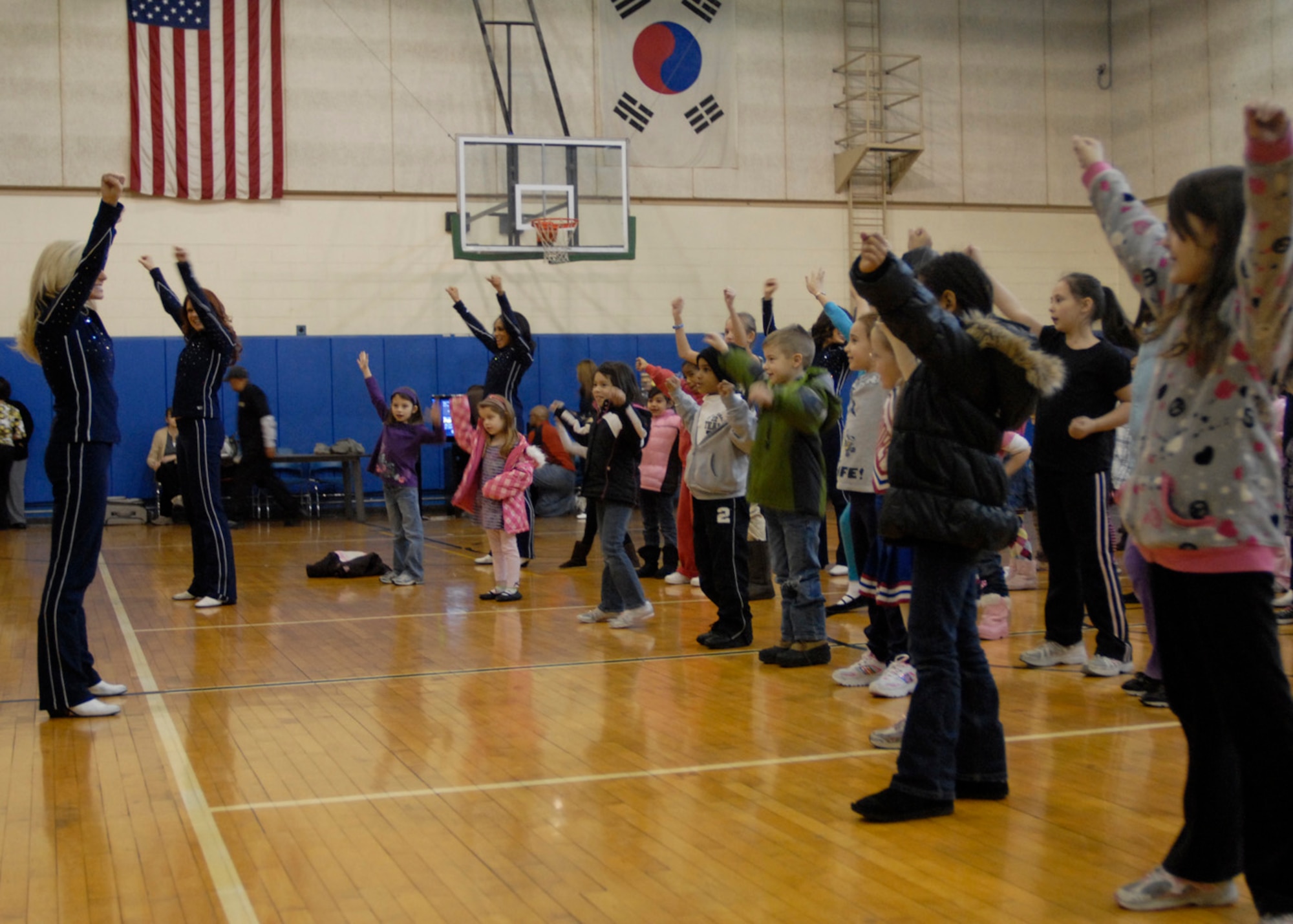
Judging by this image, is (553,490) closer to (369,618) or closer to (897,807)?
(369,618)

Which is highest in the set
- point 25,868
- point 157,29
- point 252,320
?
point 157,29

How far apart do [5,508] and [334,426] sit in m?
3.79

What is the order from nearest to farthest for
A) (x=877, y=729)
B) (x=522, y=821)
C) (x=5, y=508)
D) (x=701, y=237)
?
(x=522, y=821) → (x=877, y=729) → (x=5, y=508) → (x=701, y=237)

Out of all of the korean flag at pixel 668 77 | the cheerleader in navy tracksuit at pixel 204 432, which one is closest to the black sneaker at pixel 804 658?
the cheerleader in navy tracksuit at pixel 204 432

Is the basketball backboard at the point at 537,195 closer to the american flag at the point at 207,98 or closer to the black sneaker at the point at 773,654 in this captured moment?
the american flag at the point at 207,98

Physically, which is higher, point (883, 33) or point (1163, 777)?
point (883, 33)

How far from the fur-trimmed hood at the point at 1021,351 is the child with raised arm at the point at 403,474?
5704 millimetres

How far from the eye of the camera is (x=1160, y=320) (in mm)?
2574

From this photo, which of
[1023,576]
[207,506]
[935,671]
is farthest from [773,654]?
[207,506]

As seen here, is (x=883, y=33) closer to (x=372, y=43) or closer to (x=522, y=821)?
(x=372, y=43)

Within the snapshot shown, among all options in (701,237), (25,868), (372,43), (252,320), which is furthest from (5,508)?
(25,868)

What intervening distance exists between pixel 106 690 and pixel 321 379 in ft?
35.1

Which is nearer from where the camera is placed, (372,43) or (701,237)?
(372,43)

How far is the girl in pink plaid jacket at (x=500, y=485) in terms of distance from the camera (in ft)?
25.1
